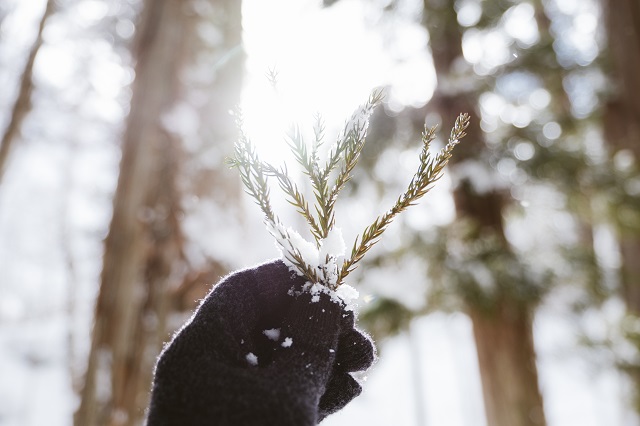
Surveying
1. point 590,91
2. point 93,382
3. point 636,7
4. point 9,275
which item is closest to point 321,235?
point 93,382

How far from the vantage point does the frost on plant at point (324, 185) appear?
75cm

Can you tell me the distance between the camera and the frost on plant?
2.46 feet

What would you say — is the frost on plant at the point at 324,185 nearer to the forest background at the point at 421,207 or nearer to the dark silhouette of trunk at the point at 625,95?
the forest background at the point at 421,207

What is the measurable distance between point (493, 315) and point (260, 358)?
275cm

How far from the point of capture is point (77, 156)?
1010cm

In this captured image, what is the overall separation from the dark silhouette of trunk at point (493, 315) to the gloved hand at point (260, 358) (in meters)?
Answer: 2.47

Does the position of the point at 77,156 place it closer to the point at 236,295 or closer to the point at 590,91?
the point at 590,91

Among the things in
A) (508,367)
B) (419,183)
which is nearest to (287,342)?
(419,183)

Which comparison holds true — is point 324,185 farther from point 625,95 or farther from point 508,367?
point 625,95

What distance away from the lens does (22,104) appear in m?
3.95

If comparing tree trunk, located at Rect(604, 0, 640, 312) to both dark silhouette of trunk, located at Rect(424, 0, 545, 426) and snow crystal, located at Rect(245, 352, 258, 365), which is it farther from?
snow crystal, located at Rect(245, 352, 258, 365)

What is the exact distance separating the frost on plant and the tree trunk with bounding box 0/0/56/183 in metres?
3.94

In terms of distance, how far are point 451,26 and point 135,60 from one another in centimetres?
243

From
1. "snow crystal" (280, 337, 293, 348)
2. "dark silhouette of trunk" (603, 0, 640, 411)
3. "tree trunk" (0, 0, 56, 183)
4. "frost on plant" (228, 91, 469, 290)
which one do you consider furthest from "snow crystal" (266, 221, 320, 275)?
"dark silhouette of trunk" (603, 0, 640, 411)
